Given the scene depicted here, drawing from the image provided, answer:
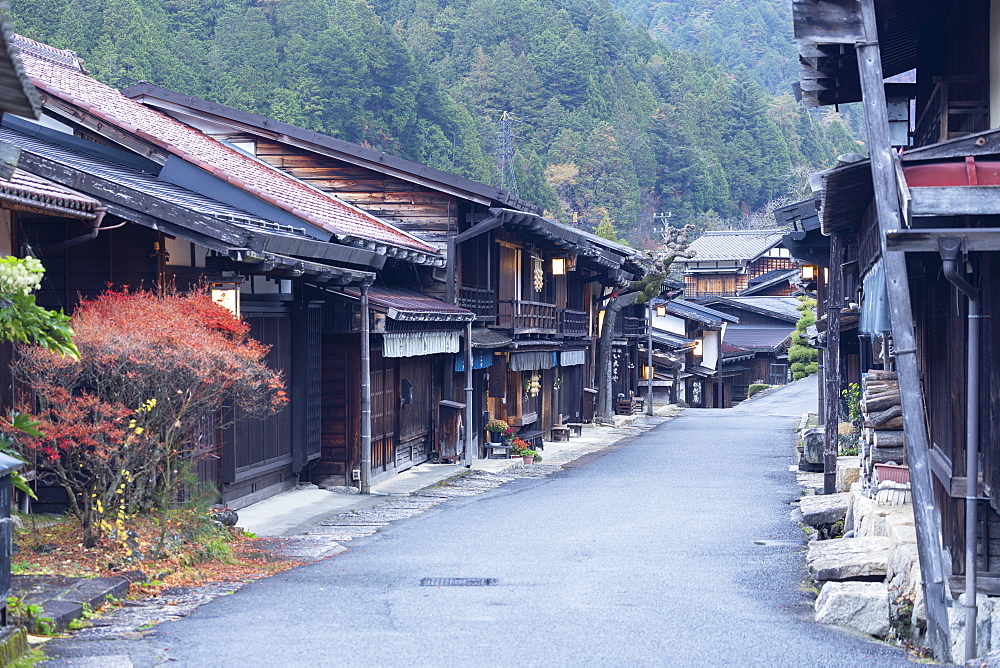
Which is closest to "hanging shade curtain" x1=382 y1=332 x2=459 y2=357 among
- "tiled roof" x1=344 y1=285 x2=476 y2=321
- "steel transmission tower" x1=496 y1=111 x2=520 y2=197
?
"tiled roof" x1=344 y1=285 x2=476 y2=321

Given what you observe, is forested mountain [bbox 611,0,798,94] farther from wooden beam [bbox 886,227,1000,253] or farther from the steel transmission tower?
wooden beam [bbox 886,227,1000,253]

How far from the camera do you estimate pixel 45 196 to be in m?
11.3

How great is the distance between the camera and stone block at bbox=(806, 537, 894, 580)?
1027 cm

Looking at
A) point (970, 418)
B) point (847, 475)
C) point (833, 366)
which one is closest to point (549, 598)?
point (970, 418)

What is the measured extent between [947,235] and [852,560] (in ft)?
14.3

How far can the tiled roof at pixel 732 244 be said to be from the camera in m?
77.1

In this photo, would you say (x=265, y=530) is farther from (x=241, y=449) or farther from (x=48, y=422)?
(x=48, y=422)

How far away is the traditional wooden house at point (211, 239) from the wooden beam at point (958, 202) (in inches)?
330

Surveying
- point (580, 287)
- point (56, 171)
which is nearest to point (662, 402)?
point (580, 287)

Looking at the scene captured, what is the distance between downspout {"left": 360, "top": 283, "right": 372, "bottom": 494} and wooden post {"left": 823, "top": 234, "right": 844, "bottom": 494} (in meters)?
7.53

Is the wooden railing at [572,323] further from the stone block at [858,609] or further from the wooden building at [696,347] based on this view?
the stone block at [858,609]

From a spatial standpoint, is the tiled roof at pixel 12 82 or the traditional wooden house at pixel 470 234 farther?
the traditional wooden house at pixel 470 234

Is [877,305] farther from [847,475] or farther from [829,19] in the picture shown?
[847,475]

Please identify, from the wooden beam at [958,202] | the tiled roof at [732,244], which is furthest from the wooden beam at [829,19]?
the tiled roof at [732,244]
